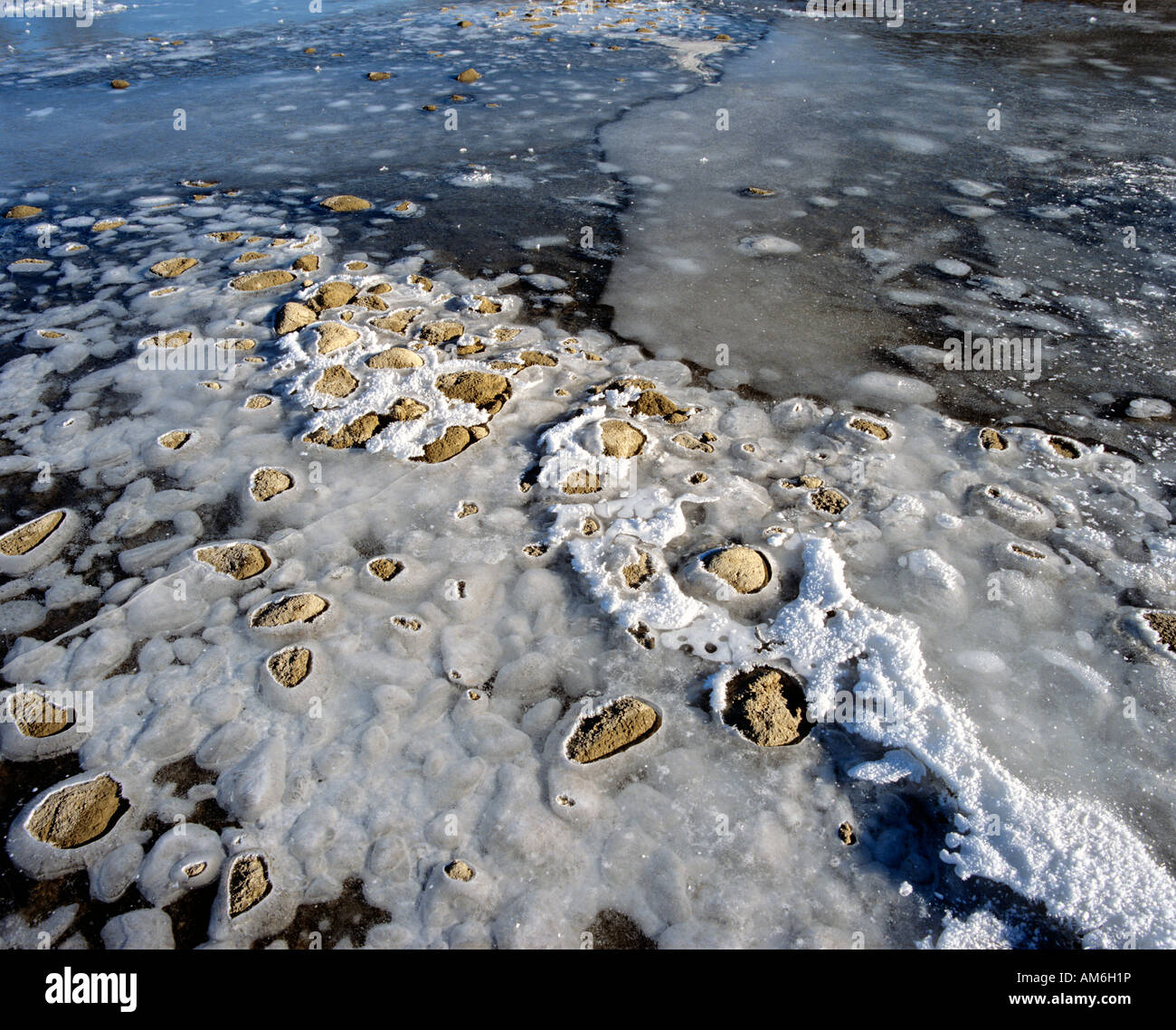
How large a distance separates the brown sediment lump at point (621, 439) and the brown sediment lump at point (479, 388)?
43 cm

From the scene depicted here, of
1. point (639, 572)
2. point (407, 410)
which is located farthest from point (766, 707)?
point (407, 410)

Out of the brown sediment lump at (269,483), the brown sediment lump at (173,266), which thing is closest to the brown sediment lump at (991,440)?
the brown sediment lump at (269,483)

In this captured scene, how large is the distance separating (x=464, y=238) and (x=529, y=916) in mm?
3257

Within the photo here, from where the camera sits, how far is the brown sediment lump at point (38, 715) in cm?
171

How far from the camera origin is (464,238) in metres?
3.77

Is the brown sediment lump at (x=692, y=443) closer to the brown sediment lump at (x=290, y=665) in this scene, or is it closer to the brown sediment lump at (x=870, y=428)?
the brown sediment lump at (x=870, y=428)

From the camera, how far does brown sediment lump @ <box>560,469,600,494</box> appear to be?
232cm

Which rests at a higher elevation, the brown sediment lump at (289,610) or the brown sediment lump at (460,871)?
the brown sediment lump at (289,610)

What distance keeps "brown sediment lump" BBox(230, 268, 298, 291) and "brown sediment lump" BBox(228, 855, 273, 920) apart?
2.66 metres

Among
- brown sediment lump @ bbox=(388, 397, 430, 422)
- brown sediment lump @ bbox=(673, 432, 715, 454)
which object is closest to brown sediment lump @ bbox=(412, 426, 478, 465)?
brown sediment lump @ bbox=(388, 397, 430, 422)

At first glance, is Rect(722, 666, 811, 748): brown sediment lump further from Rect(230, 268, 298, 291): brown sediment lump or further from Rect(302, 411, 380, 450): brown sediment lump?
Rect(230, 268, 298, 291): brown sediment lump

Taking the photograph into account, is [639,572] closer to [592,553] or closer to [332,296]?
[592,553]
